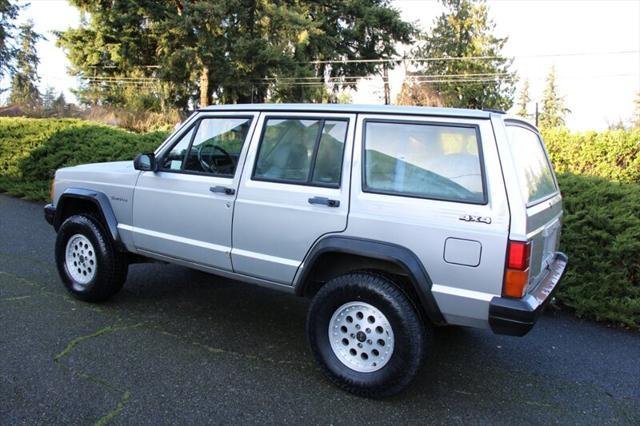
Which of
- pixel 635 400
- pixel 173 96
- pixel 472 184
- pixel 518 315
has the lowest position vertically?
pixel 635 400

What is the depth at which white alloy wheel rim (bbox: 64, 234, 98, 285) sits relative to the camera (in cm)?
455

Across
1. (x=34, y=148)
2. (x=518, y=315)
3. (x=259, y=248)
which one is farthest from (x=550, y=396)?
(x=34, y=148)

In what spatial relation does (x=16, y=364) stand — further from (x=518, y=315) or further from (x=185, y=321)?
(x=518, y=315)

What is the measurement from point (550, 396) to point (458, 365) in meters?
0.66

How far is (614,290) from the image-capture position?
4699mm

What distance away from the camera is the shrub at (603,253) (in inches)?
181

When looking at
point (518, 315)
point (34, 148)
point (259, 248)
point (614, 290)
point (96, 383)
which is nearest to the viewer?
point (518, 315)

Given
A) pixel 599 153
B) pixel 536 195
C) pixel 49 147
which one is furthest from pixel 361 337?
pixel 49 147

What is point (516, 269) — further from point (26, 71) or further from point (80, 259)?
point (26, 71)

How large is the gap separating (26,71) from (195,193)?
50973 mm

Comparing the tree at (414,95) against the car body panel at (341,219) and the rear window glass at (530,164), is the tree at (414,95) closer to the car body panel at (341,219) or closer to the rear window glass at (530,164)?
the rear window glass at (530,164)

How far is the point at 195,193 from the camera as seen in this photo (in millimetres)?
3916

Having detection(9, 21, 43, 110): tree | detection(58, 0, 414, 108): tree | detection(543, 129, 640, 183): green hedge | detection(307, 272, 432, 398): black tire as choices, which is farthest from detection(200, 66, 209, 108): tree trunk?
detection(307, 272, 432, 398): black tire

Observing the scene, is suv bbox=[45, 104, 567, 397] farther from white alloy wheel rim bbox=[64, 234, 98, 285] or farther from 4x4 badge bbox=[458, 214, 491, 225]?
white alloy wheel rim bbox=[64, 234, 98, 285]
